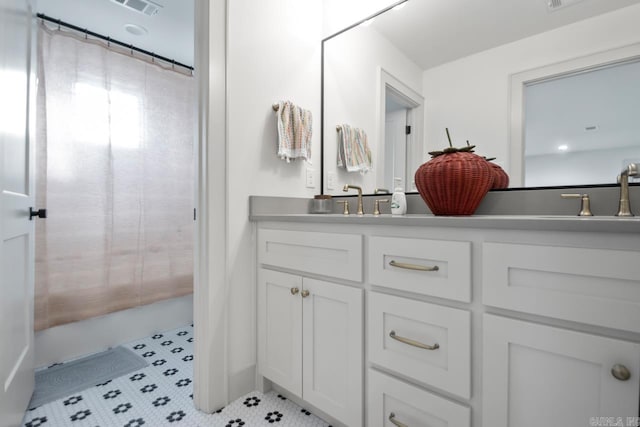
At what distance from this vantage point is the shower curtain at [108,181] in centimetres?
183

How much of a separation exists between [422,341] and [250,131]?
1.18 m

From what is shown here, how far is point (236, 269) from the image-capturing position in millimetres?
1470

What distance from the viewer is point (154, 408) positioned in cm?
142

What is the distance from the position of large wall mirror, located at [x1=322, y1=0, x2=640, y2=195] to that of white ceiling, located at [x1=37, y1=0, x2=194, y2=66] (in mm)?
961

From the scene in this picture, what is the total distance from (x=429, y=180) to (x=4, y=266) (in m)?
1.59

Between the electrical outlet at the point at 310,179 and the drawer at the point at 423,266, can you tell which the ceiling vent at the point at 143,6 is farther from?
the drawer at the point at 423,266

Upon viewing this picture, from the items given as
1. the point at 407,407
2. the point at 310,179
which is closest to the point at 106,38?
the point at 310,179

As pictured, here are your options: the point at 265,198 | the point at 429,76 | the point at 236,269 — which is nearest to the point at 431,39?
the point at 429,76

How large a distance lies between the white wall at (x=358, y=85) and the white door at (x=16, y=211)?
1.39 meters

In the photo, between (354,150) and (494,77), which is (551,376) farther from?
(354,150)

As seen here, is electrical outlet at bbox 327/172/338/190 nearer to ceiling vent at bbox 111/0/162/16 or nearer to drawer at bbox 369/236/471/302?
drawer at bbox 369/236/471/302

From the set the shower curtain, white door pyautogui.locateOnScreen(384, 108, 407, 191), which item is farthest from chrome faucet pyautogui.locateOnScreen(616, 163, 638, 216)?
the shower curtain

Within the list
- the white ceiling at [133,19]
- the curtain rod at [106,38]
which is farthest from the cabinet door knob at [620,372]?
the curtain rod at [106,38]

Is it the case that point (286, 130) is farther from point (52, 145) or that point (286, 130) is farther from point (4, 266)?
point (52, 145)
